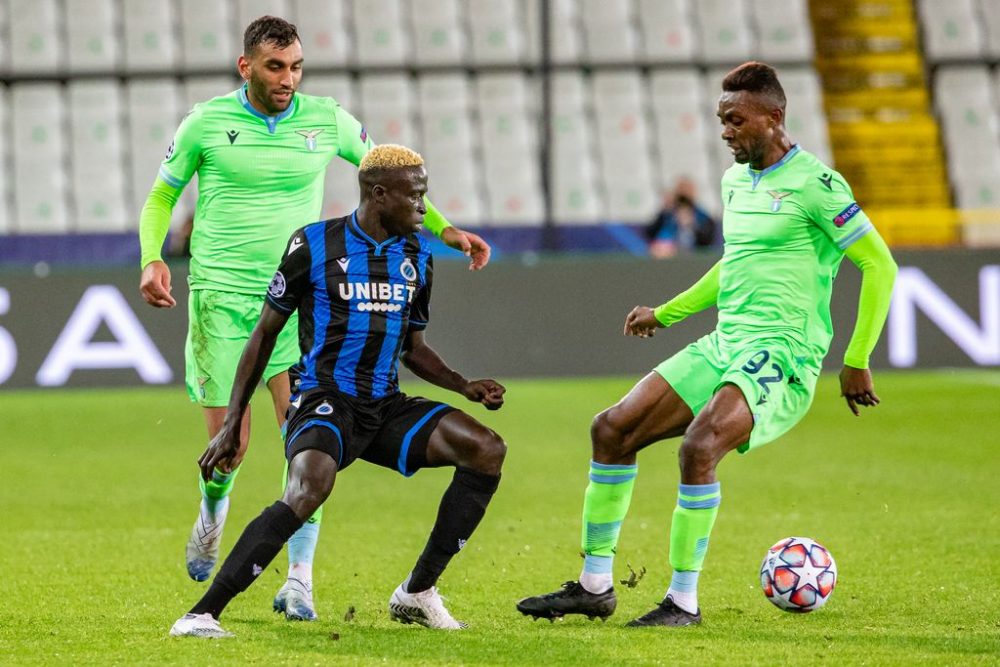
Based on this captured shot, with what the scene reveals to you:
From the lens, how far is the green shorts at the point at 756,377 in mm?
5648

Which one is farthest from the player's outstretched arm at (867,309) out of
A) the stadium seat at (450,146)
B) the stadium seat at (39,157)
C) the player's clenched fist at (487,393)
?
the stadium seat at (39,157)

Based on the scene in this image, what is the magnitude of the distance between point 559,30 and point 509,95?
3.71 feet

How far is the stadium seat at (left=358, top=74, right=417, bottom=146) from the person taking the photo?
64.4ft

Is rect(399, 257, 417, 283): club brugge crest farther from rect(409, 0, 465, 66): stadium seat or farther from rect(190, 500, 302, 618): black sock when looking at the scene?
rect(409, 0, 465, 66): stadium seat

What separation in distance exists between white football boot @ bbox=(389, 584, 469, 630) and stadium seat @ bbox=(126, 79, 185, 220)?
14.2 m

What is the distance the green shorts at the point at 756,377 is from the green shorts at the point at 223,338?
1.46 m

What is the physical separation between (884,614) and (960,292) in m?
9.73

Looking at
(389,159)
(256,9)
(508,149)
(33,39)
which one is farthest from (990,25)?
(389,159)

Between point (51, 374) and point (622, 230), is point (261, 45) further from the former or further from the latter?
point (622, 230)

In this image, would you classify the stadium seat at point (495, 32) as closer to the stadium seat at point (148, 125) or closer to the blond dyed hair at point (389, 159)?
the stadium seat at point (148, 125)

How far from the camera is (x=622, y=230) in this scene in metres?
17.0

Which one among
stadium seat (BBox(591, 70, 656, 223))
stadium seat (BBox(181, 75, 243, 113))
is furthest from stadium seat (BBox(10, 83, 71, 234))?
stadium seat (BBox(591, 70, 656, 223))

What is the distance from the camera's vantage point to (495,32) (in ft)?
67.5

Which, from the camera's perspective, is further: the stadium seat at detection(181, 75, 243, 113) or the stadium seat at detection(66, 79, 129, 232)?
the stadium seat at detection(181, 75, 243, 113)
